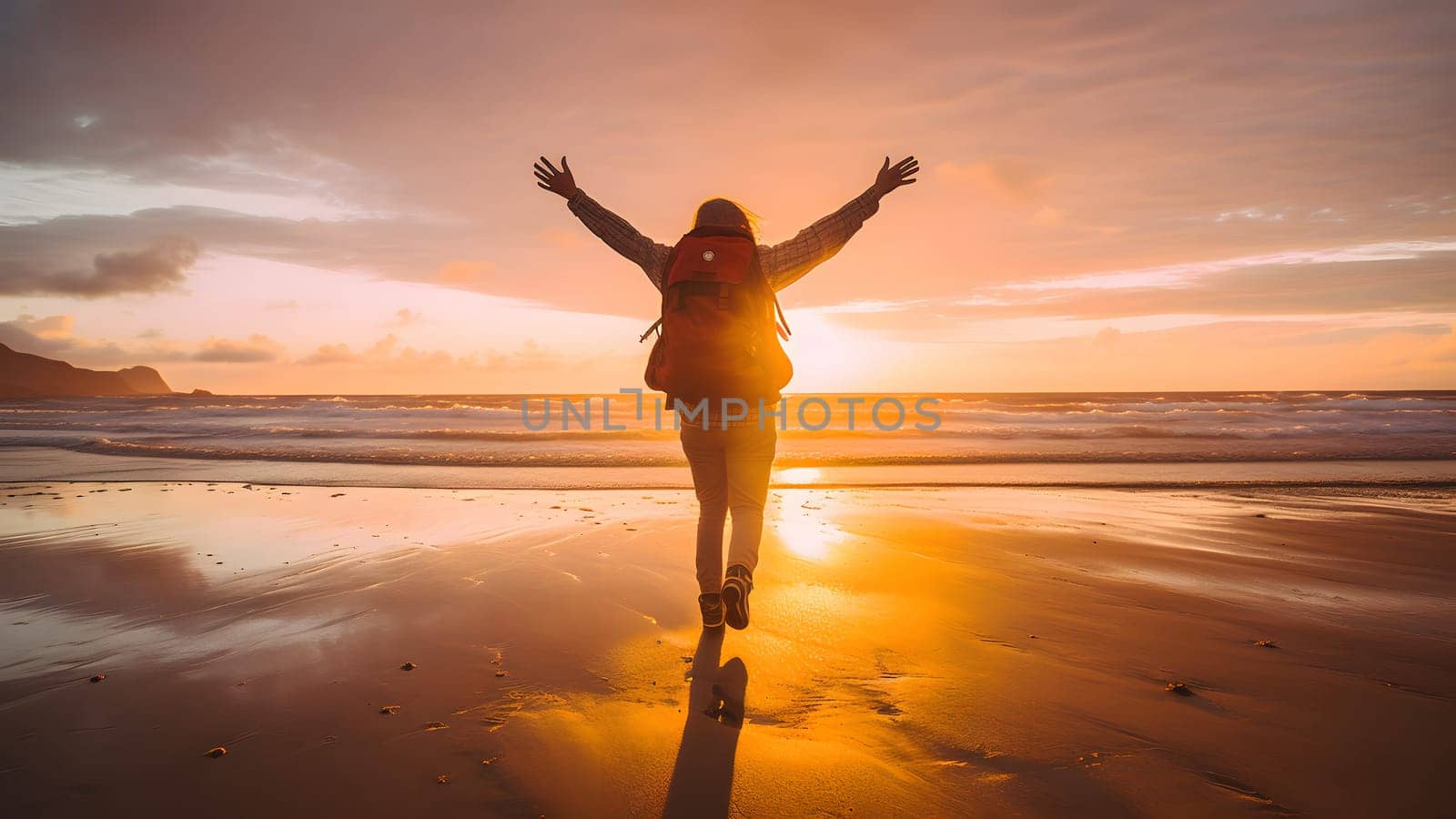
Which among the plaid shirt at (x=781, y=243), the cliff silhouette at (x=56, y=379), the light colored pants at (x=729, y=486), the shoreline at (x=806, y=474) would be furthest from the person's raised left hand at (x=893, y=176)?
the cliff silhouette at (x=56, y=379)

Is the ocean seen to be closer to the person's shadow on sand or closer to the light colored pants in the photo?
the light colored pants

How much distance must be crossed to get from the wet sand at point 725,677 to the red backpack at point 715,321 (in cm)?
138

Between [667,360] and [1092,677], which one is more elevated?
[667,360]

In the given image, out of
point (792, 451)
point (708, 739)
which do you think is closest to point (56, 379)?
point (792, 451)

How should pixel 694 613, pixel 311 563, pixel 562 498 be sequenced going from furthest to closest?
1. pixel 562 498
2. pixel 311 563
3. pixel 694 613

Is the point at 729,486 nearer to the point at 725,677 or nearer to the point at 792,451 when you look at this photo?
the point at 725,677

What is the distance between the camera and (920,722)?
252 cm

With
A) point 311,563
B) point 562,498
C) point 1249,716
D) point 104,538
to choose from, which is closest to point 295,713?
point 311,563

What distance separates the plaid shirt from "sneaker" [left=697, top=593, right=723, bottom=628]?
178cm

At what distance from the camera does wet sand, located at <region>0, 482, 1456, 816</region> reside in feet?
6.84

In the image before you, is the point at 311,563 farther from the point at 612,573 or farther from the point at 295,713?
the point at 295,713

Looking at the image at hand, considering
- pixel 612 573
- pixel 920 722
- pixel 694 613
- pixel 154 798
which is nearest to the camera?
pixel 154 798

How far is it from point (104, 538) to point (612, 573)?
522 centimetres

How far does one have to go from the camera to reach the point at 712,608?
12.0 feet
